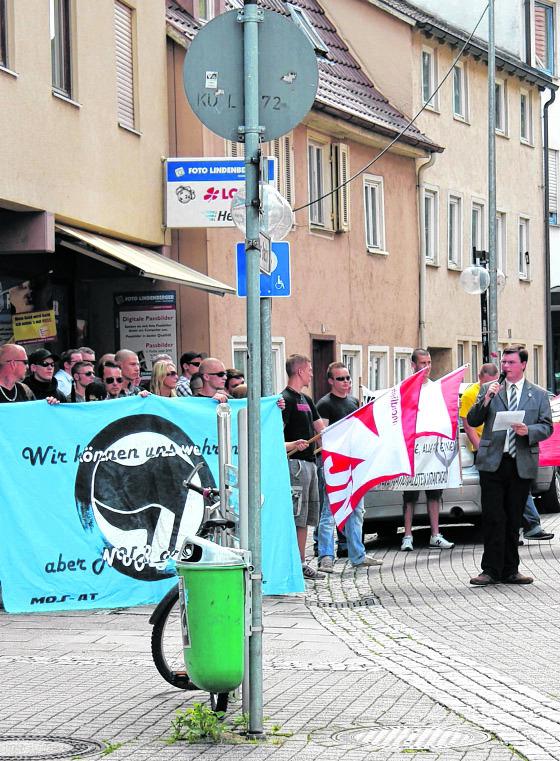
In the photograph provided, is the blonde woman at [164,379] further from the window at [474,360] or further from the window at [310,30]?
the window at [474,360]

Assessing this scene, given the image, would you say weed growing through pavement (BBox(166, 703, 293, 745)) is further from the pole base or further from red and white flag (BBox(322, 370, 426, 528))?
red and white flag (BBox(322, 370, 426, 528))

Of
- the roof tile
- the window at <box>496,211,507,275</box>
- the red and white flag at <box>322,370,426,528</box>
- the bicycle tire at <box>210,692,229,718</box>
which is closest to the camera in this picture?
the bicycle tire at <box>210,692,229,718</box>

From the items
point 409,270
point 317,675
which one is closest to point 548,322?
point 409,270

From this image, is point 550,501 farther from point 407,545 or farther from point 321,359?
point 321,359

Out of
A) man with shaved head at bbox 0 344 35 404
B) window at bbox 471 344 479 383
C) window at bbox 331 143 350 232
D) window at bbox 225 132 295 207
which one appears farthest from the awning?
window at bbox 471 344 479 383

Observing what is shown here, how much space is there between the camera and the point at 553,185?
4603 cm

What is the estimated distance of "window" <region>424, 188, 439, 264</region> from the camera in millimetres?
34812

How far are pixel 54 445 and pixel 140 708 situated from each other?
4.29 metres

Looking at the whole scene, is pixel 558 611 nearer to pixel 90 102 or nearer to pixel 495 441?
pixel 495 441

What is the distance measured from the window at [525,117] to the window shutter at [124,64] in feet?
70.3

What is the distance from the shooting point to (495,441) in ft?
44.0

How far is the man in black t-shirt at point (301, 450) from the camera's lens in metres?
13.7

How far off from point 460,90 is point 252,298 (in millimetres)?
31279

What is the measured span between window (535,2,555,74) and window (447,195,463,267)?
10285 mm
